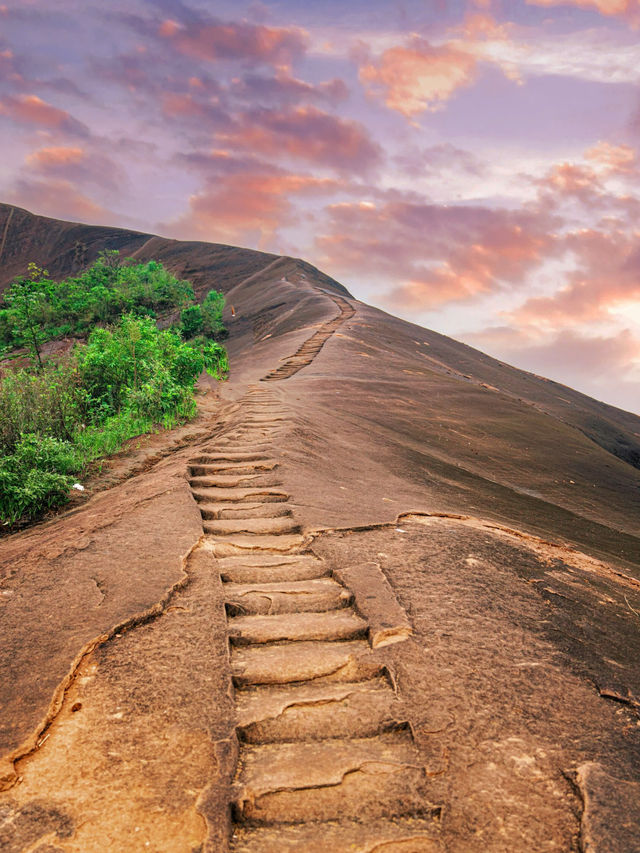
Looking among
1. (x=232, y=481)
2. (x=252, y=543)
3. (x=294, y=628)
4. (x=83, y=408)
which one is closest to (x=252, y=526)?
(x=252, y=543)

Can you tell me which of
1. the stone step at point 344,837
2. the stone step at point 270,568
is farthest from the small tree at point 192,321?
the stone step at point 344,837

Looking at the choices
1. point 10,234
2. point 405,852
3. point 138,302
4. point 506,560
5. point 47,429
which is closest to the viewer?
point 405,852

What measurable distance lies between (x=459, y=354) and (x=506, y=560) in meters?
19.3

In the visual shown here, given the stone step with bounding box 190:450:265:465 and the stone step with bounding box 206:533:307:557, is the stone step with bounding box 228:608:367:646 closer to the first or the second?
the stone step with bounding box 206:533:307:557

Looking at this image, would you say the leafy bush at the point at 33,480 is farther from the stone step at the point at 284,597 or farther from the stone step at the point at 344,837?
the stone step at the point at 344,837

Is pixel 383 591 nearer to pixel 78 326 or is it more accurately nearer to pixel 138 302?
pixel 78 326

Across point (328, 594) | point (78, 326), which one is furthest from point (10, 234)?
point (328, 594)

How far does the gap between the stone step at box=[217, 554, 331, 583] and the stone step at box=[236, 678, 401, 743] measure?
3.30 feet

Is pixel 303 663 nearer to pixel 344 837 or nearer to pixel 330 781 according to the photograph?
pixel 330 781

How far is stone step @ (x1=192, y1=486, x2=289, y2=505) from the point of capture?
4812 millimetres

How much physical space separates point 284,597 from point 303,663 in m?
0.61

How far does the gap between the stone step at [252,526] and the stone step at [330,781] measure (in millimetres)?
2092

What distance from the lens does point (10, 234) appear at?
6056 centimetres

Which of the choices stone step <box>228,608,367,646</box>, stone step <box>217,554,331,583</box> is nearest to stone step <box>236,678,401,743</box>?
stone step <box>228,608,367,646</box>
